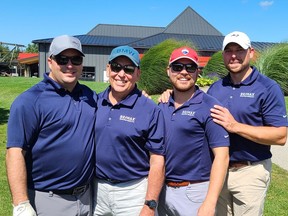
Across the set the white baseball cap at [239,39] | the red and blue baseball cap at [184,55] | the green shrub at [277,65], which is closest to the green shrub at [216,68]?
the green shrub at [277,65]

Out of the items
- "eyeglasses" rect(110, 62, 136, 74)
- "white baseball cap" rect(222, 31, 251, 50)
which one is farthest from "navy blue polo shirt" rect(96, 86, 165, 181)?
"white baseball cap" rect(222, 31, 251, 50)

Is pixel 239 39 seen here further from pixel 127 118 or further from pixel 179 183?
pixel 179 183

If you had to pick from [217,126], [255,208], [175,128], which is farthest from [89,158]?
[255,208]

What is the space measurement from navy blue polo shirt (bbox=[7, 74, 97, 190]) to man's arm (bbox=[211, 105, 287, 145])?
3.43ft

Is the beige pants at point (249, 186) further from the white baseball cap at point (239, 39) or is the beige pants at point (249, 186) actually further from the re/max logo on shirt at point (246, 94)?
the white baseball cap at point (239, 39)

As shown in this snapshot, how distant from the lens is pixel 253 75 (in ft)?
12.1

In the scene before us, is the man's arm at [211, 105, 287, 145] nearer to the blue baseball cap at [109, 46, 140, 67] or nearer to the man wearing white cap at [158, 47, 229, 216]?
the man wearing white cap at [158, 47, 229, 216]

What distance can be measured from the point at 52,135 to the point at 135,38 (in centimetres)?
5195

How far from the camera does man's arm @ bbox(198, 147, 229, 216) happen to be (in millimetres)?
3031

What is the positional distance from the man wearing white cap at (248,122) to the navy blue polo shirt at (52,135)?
1286 mm

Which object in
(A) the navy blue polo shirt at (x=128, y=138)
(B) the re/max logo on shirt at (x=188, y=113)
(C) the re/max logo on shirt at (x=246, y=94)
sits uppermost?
(C) the re/max logo on shirt at (x=246, y=94)

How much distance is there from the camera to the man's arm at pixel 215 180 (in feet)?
9.95

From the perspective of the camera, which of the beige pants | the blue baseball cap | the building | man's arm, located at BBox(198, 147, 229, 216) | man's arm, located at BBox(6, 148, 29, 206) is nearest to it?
man's arm, located at BBox(6, 148, 29, 206)

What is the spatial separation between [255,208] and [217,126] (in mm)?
1061
